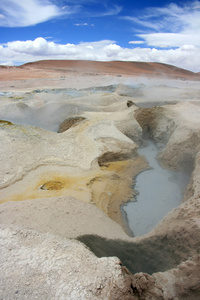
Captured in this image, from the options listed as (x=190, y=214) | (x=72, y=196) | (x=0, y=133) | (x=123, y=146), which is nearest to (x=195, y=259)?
(x=190, y=214)

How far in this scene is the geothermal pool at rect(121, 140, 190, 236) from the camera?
2.73m

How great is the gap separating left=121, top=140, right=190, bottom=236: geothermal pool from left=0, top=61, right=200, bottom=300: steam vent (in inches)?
0.5

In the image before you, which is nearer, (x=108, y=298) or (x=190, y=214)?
(x=108, y=298)

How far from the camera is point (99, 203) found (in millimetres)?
2721

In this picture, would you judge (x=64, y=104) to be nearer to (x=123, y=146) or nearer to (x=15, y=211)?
(x=123, y=146)

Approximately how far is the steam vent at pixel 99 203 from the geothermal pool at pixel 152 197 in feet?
0.04

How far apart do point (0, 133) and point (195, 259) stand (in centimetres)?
322

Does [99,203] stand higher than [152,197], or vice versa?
[99,203]

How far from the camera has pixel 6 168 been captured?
303 cm

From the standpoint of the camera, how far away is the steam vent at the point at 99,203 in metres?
1.33

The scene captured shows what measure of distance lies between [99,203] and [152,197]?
2.91 feet

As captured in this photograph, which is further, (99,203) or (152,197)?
(152,197)

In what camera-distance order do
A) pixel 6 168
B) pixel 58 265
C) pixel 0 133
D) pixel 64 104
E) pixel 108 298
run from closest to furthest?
1. pixel 108 298
2. pixel 58 265
3. pixel 6 168
4. pixel 0 133
5. pixel 64 104

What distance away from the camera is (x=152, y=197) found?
3250mm
